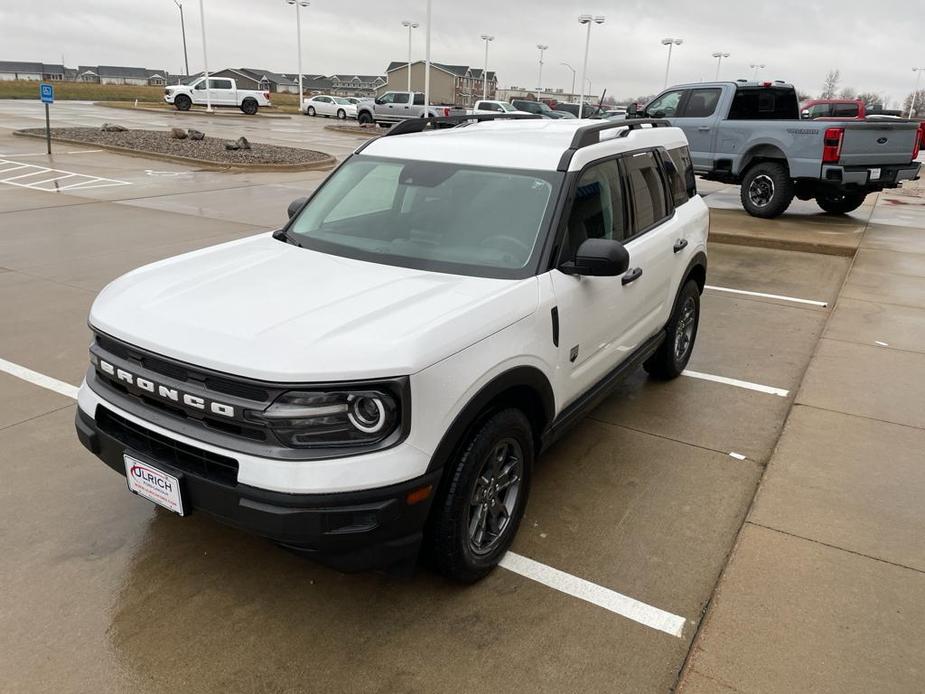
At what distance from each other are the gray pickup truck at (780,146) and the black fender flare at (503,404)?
32.1 ft

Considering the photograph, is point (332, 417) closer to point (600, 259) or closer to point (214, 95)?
point (600, 259)

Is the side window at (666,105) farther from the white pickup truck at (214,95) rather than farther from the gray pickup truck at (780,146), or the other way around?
the white pickup truck at (214,95)

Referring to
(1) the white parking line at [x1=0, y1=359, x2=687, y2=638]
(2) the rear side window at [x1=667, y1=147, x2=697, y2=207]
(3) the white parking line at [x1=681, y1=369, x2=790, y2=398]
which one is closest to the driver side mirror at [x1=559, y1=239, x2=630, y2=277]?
(1) the white parking line at [x1=0, y1=359, x2=687, y2=638]

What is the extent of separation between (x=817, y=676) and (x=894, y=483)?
6.09 feet

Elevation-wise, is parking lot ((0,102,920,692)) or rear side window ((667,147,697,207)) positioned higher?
rear side window ((667,147,697,207))

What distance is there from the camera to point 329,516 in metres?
2.41

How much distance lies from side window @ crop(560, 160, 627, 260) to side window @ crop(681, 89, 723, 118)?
33.0 feet

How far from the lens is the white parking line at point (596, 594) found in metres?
2.93

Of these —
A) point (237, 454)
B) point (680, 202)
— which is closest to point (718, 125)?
point (680, 202)

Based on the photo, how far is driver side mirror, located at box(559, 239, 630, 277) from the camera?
3256mm

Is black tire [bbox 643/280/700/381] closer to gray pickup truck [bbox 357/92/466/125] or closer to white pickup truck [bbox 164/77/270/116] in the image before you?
gray pickup truck [bbox 357/92/466/125]

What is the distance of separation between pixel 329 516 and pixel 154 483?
0.80 meters

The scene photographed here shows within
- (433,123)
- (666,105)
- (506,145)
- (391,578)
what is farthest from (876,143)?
(391,578)

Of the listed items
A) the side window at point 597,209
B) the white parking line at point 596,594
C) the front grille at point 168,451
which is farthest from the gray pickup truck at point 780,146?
the front grille at point 168,451
